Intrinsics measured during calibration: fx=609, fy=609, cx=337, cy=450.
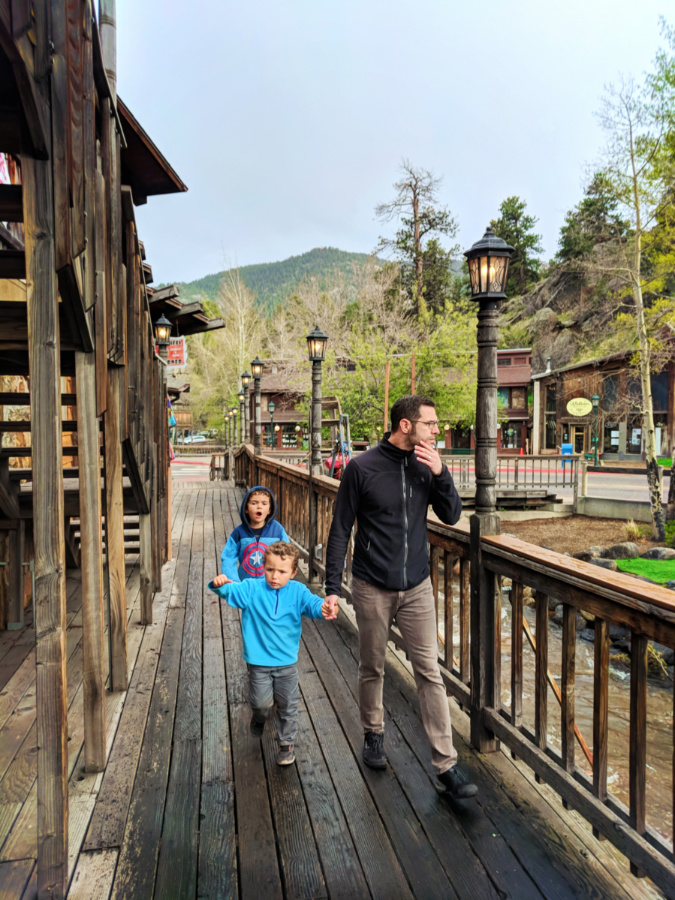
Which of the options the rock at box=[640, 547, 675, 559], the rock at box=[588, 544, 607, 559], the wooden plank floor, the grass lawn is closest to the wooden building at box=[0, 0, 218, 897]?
the wooden plank floor

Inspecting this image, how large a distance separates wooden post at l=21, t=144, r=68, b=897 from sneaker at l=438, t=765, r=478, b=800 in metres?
1.50

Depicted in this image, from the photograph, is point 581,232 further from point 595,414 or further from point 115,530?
point 115,530

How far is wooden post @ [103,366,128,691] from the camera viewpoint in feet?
11.6

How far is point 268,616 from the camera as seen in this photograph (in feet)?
9.76

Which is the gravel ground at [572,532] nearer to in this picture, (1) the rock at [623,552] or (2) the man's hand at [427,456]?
(1) the rock at [623,552]

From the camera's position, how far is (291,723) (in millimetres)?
2951

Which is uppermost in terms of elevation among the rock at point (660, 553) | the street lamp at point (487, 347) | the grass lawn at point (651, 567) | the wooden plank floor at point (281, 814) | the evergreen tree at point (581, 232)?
the evergreen tree at point (581, 232)

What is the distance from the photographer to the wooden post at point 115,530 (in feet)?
11.6

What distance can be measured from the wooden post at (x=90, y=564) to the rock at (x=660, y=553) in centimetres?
1528

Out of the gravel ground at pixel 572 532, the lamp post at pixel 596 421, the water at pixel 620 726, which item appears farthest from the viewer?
the lamp post at pixel 596 421

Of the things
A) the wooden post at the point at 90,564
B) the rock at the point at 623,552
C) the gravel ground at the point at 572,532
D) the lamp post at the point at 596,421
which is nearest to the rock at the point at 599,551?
the rock at the point at 623,552

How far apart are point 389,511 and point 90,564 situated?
1.43 metres

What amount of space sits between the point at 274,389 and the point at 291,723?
41.9m

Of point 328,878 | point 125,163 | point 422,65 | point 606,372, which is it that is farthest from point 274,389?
point 422,65
